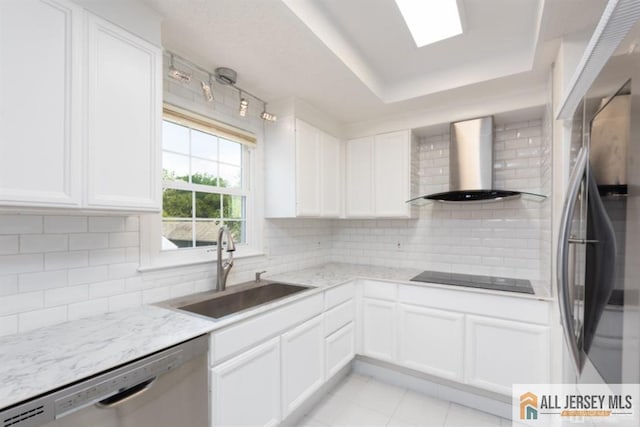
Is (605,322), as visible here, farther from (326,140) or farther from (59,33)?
(326,140)

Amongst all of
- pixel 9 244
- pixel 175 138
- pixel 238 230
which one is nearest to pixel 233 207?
pixel 238 230

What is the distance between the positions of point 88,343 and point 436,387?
2.37 metres

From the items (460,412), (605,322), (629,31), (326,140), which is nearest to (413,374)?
(460,412)

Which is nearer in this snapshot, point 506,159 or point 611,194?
point 611,194

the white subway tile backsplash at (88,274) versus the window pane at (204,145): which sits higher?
the window pane at (204,145)

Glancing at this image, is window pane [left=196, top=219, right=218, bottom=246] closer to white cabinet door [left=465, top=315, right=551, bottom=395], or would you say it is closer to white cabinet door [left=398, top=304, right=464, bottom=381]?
white cabinet door [left=398, top=304, right=464, bottom=381]

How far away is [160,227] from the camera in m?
1.79

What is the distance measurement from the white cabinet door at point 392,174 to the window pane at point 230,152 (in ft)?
4.46

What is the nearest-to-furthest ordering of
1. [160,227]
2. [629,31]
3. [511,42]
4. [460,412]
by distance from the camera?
[629,31] → [160,227] → [511,42] → [460,412]

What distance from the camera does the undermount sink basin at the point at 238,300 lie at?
183cm

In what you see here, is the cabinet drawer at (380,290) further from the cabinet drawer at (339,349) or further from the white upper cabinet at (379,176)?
the white upper cabinet at (379,176)

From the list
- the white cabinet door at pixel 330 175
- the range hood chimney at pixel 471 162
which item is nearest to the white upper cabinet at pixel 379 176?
the white cabinet door at pixel 330 175

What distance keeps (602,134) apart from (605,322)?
597 millimetres

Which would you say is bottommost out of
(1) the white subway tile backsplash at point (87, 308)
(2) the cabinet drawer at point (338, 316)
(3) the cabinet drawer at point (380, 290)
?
(2) the cabinet drawer at point (338, 316)
